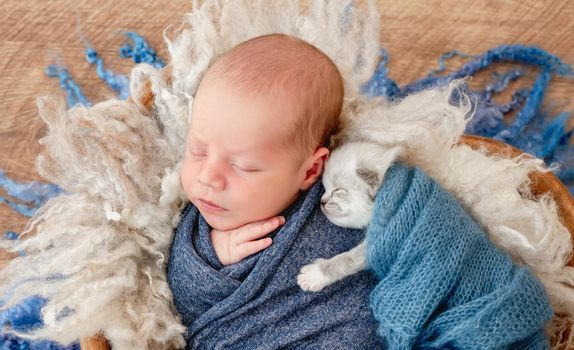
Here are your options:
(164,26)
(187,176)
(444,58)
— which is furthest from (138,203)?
(444,58)

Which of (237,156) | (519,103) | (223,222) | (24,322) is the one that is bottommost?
(24,322)

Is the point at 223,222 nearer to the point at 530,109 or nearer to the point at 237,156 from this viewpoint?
the point at 237,156

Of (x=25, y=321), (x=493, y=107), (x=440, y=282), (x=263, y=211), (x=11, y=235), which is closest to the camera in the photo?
(x=440, y=282)

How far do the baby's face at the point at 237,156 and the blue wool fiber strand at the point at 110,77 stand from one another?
0.47 m

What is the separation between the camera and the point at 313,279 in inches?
37.1

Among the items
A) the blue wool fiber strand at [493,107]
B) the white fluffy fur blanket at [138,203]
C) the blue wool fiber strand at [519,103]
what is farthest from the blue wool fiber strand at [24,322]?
the blue wool fiber strand at [493,107]

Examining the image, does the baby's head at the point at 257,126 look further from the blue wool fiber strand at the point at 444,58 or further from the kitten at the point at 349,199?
the blue wool fiber strand at the point at 444,58

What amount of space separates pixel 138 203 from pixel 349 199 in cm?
32

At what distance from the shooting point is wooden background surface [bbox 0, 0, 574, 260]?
55.6 inches

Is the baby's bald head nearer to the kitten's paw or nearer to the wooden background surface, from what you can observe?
the kitten's paw

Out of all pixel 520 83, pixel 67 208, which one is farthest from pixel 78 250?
pixel 520 83

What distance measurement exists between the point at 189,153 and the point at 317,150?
0.19 meters

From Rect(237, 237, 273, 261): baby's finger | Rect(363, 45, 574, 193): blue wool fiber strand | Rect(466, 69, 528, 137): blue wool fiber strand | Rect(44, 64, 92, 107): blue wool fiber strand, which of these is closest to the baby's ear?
Rect(237, 237, 273, 261): baby's finger

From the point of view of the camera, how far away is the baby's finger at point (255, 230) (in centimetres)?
99
